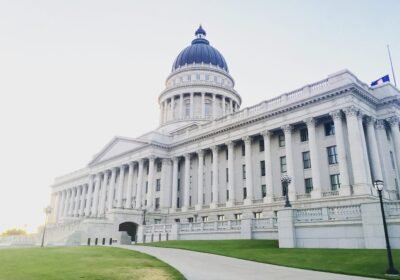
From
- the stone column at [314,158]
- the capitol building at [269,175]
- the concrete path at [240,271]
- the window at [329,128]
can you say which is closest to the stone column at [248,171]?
the capitol building at [269,175]

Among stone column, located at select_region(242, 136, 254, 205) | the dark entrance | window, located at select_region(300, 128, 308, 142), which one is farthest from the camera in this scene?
the dark entrance

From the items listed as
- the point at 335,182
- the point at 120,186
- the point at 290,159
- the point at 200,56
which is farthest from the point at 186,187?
the point at 200,56

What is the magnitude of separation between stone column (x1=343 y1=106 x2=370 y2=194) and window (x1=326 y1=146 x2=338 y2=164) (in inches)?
130

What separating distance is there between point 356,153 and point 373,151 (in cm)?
427

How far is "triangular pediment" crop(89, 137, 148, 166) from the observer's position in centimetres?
6197

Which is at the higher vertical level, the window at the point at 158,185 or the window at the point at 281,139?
the window at the point at 281,139

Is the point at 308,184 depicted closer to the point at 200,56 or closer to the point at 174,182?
the point at 174,182

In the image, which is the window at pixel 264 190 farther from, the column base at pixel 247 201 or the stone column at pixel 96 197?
the stone column at pixel 96 197

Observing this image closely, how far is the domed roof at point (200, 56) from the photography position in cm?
8469

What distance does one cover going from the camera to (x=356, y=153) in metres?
35.2

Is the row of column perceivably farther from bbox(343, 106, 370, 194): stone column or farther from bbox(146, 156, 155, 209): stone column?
bbox(343, 106, 370, 194): stone column

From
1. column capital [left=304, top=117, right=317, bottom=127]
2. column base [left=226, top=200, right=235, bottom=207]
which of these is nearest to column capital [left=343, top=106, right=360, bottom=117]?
column capital [left=304, top=117, right=317, bottom=127]

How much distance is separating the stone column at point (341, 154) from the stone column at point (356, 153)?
34.0 inches

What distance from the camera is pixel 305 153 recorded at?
42156 millimetres
